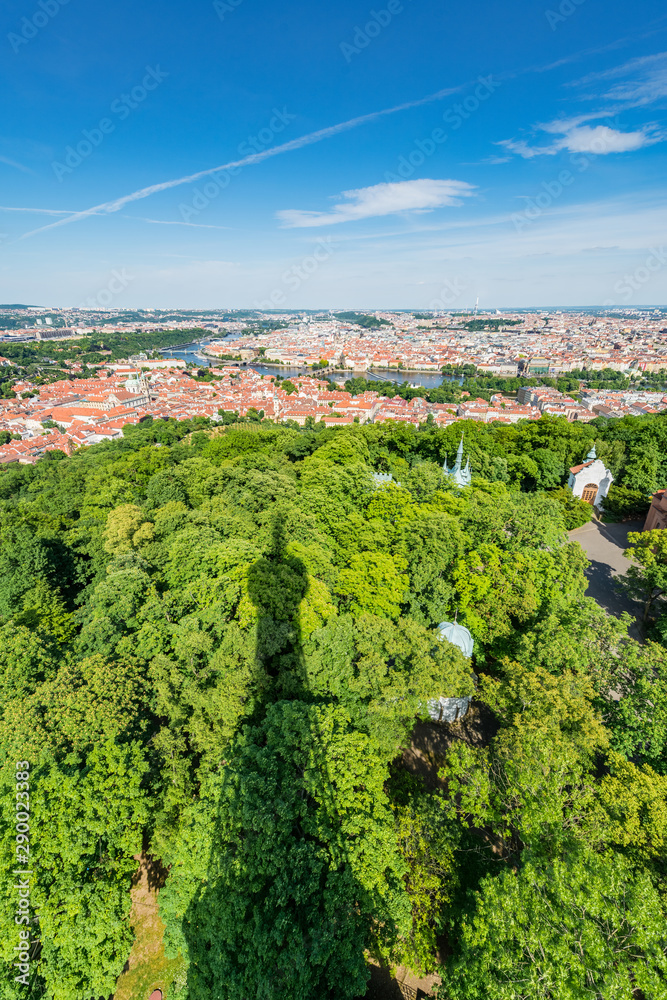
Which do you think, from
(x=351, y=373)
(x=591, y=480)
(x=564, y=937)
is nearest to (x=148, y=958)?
(x=564, y=937)

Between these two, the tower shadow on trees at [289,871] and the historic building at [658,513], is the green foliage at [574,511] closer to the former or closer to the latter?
the historic building at [658,513]

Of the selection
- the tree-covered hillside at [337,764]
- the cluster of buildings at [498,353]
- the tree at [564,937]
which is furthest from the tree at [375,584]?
the cluster of buildings at [498,353]

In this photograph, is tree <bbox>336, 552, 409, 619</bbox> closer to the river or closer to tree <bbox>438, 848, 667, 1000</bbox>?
tree <bbox>438, 848, 667, 1000</bbox>

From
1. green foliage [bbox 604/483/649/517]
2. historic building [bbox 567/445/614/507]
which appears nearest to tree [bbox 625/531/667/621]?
green foliage [bbox 604/483/649/517]

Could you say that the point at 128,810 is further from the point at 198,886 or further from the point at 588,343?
the point at 588,343

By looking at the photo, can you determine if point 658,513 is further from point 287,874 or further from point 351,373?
point 351,373
